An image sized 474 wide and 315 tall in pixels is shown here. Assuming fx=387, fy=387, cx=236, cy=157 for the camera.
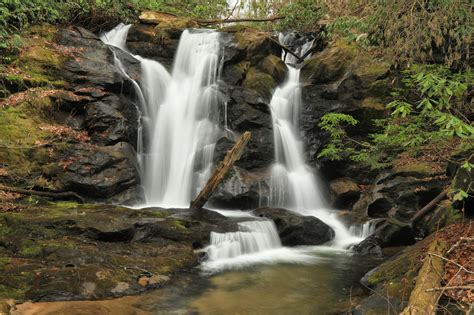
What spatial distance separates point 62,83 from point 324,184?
9.96 meters

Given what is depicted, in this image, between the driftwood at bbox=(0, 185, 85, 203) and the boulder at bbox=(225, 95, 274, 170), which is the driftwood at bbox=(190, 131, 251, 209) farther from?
the boulder at bbox=(225, 95, 274, 170)

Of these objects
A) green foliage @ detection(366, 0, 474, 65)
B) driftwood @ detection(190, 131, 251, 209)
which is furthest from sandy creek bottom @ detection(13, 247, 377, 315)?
green foliage @ detection(366, 0, 474, 65)

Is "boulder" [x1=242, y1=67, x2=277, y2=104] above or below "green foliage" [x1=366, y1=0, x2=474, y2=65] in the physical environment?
above

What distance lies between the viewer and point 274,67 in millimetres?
16688

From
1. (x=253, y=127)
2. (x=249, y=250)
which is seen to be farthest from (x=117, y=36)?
(x=249, y=250)

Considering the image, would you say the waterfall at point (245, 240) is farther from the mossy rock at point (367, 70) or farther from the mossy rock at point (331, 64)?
the mossy rock at point (331, 64)

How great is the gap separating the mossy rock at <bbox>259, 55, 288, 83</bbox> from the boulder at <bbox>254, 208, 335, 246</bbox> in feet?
24.1

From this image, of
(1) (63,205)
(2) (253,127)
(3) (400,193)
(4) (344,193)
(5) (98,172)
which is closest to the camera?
(1) (63,205)

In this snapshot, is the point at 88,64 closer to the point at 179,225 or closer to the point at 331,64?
the point at 179,225

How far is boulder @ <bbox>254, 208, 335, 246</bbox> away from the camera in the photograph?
34.2 ft

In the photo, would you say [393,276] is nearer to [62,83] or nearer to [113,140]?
[113,140]

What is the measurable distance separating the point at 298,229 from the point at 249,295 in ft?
13.8

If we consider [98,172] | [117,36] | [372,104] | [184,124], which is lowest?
[98,172]

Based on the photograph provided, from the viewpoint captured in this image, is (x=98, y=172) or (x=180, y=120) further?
(x=180, y=120)
